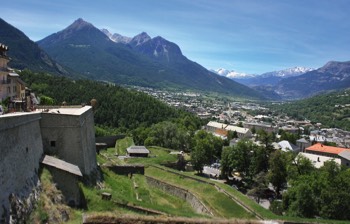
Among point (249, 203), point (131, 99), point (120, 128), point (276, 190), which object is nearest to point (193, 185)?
point (249, 203)

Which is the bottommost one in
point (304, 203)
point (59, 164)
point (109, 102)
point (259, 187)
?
point (259, 187)

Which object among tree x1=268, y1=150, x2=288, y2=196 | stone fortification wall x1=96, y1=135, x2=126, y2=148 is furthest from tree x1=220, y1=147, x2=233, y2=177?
stone fortification wall x1=96, y1=135, x2=126, y2=148

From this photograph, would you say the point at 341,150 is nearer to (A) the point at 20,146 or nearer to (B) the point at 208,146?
(B) the point at 208,146

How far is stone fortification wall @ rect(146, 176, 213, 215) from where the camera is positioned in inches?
1261

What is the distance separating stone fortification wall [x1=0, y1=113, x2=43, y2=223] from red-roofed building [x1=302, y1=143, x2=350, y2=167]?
235ft

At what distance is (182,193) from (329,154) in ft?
212

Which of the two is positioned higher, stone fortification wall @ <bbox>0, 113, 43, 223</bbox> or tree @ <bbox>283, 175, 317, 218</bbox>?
stone fortification wall @ <bbox>0, 113, 43, 223</bbox>

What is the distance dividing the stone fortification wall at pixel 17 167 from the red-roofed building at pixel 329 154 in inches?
2824

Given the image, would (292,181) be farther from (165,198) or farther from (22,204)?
(22,204)

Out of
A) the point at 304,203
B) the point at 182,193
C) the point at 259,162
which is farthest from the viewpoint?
the point at 259,162

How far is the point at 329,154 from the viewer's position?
89.3m

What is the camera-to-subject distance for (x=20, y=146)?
16.8 meters

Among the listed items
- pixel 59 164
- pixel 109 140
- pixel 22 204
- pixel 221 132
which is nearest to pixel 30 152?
pixel 59 164

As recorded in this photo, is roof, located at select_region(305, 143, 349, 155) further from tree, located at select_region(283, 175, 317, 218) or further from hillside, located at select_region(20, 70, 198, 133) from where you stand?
tree, located at select_region(283, 175, 317, 218)
